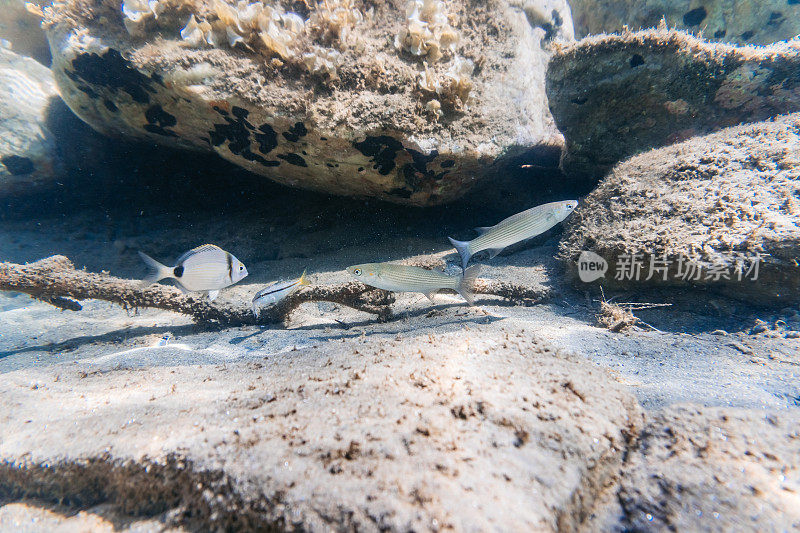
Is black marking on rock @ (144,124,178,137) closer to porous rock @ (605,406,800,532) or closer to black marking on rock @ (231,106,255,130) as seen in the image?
black marking on rock @ (231,106,255,130)

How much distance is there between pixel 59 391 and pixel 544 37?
779cm

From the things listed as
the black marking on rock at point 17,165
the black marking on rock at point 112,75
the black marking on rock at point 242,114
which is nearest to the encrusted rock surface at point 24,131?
the black marking on rock at point 17,165

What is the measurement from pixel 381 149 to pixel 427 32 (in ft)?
5.00

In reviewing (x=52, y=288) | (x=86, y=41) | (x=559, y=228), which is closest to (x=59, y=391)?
(x=52, y=288)

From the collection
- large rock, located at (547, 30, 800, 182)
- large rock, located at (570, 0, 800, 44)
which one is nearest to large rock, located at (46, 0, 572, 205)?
large rock, located at (547, 30, 800, 182)

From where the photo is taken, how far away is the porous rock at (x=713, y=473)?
3.42 ft

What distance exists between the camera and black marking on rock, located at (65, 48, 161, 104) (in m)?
3.62

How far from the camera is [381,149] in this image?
12.5ft

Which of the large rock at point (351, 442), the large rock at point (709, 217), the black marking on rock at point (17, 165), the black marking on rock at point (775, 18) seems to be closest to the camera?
the large rock at point (351, 442)

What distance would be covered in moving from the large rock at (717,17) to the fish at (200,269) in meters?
9.29

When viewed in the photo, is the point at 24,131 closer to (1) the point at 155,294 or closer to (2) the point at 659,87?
(1) the point at 155,294

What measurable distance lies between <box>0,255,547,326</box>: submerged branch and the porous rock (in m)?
2.15

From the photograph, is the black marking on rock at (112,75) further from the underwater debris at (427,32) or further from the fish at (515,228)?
the fish at (515,228)

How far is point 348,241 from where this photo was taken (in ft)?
17.9
